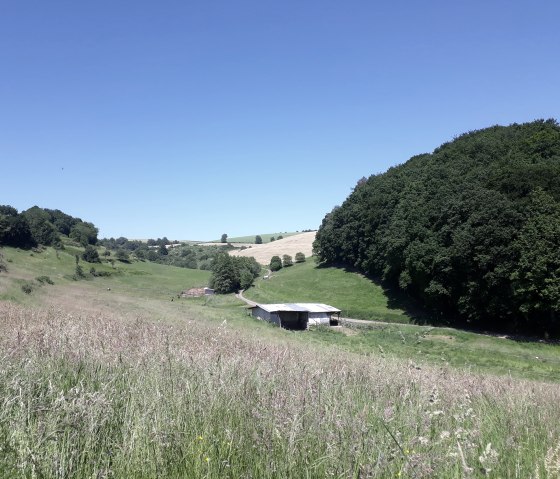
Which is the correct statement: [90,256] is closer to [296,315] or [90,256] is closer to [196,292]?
[196,292]

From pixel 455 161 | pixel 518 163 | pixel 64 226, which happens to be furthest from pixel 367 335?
pixel 64 226

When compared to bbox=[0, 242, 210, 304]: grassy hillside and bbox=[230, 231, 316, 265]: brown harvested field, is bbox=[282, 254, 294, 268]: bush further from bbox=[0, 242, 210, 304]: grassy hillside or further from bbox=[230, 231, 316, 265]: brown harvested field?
bbox=[0, 242, 210, 304]: grassy hillside

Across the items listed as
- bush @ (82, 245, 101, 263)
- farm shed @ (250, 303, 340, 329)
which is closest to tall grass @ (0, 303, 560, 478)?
farm shed @ (250, 303, 340, 329)

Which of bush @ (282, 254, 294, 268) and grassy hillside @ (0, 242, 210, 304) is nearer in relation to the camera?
grassy hillside @ (0, 242, 210, 304)

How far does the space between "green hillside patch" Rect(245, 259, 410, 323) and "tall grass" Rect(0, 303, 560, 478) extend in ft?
188

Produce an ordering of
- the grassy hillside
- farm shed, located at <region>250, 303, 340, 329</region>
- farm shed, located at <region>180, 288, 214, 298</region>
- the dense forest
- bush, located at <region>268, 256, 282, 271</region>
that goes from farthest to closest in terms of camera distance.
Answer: bush, located at <region>268, 256, 282, 271</region> → farm shed, located at <region>180, 288, 214, 298</region> → the grassy hillside → farm shed, located at <region>250, 303, 340, 329</region> → the dense forest

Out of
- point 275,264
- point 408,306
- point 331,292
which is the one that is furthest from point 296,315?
point 275,264

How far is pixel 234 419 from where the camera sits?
3.81m

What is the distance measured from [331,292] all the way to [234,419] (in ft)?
260

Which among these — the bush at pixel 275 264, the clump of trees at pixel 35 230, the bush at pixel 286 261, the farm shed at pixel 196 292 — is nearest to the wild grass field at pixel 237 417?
the farm shed at pixel 196 292

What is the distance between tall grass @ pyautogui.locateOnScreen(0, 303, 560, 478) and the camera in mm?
3086

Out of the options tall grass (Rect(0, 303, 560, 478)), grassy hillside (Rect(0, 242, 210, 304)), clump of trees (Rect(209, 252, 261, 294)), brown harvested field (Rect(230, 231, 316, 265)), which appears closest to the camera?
tall grass (Rect(0, 303, 560, 478))

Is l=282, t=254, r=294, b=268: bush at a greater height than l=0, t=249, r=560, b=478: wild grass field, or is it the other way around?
l=282, t=254, r=294, b=268: bush

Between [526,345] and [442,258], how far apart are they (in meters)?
14.1
